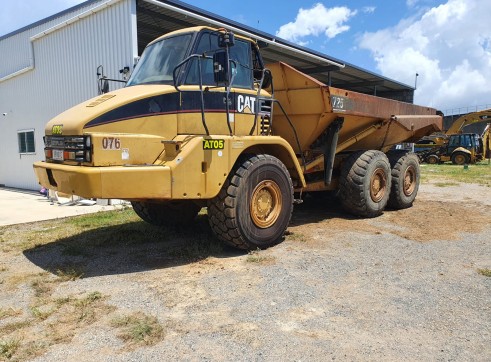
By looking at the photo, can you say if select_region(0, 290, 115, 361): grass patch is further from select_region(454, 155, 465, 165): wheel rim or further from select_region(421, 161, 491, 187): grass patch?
select_region(454, 155, 465, 165): wheel rim

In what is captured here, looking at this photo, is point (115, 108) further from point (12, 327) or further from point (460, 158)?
point (460, 158)

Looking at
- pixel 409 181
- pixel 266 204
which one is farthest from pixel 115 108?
pixel 409 181

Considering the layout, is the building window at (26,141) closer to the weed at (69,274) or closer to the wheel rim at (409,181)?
the weed at (69,274)

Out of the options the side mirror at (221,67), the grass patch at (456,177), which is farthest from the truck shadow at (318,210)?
the grass patch at (456,177)

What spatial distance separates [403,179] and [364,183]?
5.98 ft

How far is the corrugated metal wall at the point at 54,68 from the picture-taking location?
1029 centimetres

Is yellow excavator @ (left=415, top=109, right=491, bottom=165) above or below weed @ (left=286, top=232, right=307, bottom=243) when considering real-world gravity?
above

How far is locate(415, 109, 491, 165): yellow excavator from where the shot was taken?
26.2 metres

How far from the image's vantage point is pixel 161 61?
5246 mm

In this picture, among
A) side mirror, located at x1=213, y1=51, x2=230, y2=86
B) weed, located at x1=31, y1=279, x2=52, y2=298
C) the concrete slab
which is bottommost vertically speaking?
the concrete slab

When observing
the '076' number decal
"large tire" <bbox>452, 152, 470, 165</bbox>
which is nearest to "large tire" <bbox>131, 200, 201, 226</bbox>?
the '076' number decal

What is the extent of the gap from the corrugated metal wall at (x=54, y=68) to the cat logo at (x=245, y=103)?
532cm

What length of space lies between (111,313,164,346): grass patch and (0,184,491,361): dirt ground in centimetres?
3

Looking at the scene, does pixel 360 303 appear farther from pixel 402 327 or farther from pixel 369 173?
pixel 369 173
